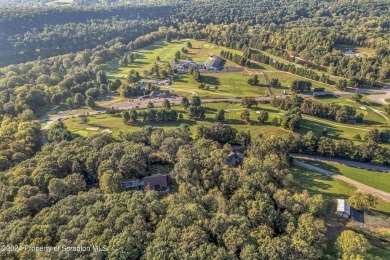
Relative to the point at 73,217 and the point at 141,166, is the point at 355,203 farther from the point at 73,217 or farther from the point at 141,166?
the point at 73,217

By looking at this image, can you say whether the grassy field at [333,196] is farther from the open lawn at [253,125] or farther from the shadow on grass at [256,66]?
the shadow on grass at [256,66]

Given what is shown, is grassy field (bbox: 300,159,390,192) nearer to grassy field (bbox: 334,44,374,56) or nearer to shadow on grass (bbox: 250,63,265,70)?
shadow on grass (bbox: 250,63,265,70)

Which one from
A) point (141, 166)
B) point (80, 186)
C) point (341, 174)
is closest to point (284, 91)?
point (341, 174)

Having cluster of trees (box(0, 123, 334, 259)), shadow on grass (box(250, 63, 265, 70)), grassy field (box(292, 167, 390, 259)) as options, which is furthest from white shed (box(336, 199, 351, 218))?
shadow on grass (box(250, 63, 265, 70))

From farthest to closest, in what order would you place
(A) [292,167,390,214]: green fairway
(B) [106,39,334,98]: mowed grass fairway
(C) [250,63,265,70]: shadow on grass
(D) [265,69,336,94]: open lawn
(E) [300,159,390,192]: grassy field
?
1. (C) [250,63,265,70]: shadow on grass
2. (D) [265,69,336,94]: open lawn
3. (B) [106,39,334,98]: mowed grass fairway
4. (E) [300,159,390,192]: grassy field
5. (A) [292,167,390,214]: green fairway

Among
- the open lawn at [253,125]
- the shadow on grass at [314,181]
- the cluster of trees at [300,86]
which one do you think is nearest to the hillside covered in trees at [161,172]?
the cluster of trees at [300,86]

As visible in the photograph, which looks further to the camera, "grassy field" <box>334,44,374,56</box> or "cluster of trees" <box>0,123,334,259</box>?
"grassy field" <box>334,44,374,56</box>
